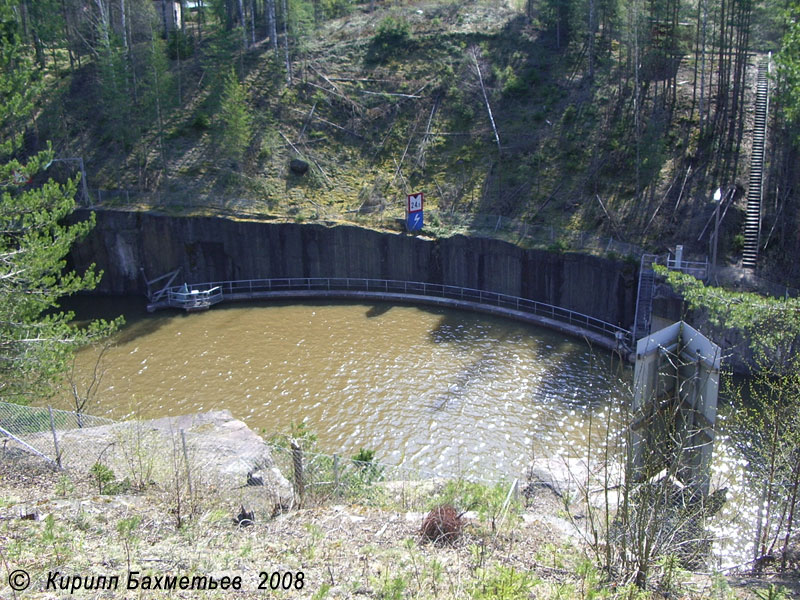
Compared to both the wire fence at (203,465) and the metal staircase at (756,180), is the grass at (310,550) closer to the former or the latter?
the wire fence at (203,465)

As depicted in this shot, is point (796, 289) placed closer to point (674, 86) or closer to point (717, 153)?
point (717, 153)

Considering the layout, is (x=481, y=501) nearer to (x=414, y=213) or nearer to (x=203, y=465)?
(x=203, y=465)

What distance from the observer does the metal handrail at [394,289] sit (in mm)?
29969

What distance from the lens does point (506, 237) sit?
31844 millimetres

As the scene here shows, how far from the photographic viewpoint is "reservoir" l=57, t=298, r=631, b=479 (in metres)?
20.8

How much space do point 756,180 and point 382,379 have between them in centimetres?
1887

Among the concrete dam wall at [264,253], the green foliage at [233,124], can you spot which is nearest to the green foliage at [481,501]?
the concrete dam wall at [264,253]

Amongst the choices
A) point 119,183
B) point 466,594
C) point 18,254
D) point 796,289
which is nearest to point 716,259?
point 796,289

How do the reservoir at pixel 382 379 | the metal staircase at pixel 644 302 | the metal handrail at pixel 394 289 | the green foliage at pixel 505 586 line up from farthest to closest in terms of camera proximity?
1. the metal handrail at pixel 394 289
2. the metal staircase at pixel 644 302
3. the reservoir at pixel 382 379
4. the green foliage at pixel 505 586

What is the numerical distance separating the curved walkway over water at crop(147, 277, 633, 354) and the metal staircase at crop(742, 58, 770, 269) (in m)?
6.09

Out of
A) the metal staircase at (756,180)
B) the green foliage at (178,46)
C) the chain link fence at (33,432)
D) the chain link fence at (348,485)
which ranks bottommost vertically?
the chain link fence at (348,485)

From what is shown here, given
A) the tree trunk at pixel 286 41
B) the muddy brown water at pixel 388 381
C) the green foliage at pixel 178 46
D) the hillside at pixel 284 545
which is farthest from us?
the green foliage at pixel 178 46

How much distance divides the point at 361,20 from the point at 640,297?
33920 mm

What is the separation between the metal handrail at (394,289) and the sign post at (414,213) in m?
2.82
